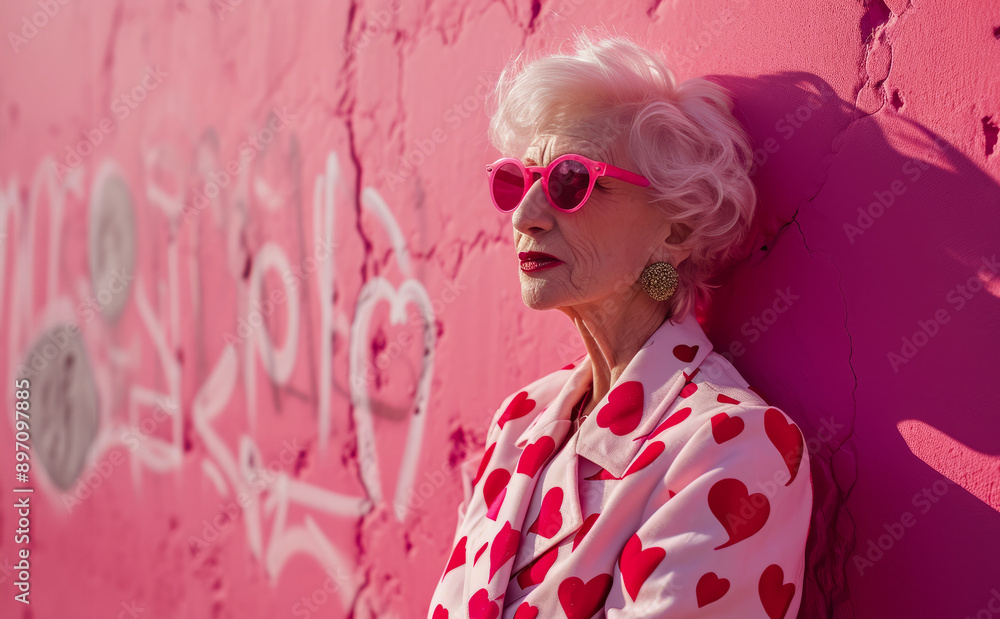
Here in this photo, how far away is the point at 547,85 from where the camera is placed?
4.93ft

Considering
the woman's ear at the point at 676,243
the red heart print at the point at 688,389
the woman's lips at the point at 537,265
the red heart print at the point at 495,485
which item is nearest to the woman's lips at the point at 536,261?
the woman's lips at the point at 537,265

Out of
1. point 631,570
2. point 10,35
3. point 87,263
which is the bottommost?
point 87,263

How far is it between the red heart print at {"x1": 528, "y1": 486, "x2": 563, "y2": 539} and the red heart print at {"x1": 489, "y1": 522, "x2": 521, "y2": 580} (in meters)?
0.03

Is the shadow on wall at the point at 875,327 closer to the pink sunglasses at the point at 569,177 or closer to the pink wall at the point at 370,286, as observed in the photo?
the pink wall at the point at 370,286

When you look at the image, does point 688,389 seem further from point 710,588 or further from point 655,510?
point 710,588

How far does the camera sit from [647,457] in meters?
1.30

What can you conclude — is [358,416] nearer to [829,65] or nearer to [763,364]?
[763,364]

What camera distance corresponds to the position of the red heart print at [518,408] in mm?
1711

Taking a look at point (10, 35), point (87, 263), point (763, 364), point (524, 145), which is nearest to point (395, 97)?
point (524, 145)

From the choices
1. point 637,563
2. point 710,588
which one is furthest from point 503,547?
point 710,588

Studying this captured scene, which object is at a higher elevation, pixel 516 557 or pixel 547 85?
pixel 547 85

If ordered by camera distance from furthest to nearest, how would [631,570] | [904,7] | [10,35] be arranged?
[10,35] → [904,7] → [631,570]

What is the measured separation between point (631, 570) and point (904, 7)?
1043 mm

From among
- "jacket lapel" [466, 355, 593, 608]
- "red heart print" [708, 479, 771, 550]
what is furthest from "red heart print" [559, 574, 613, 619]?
"red heart print" [708, 479, 771, 550]
